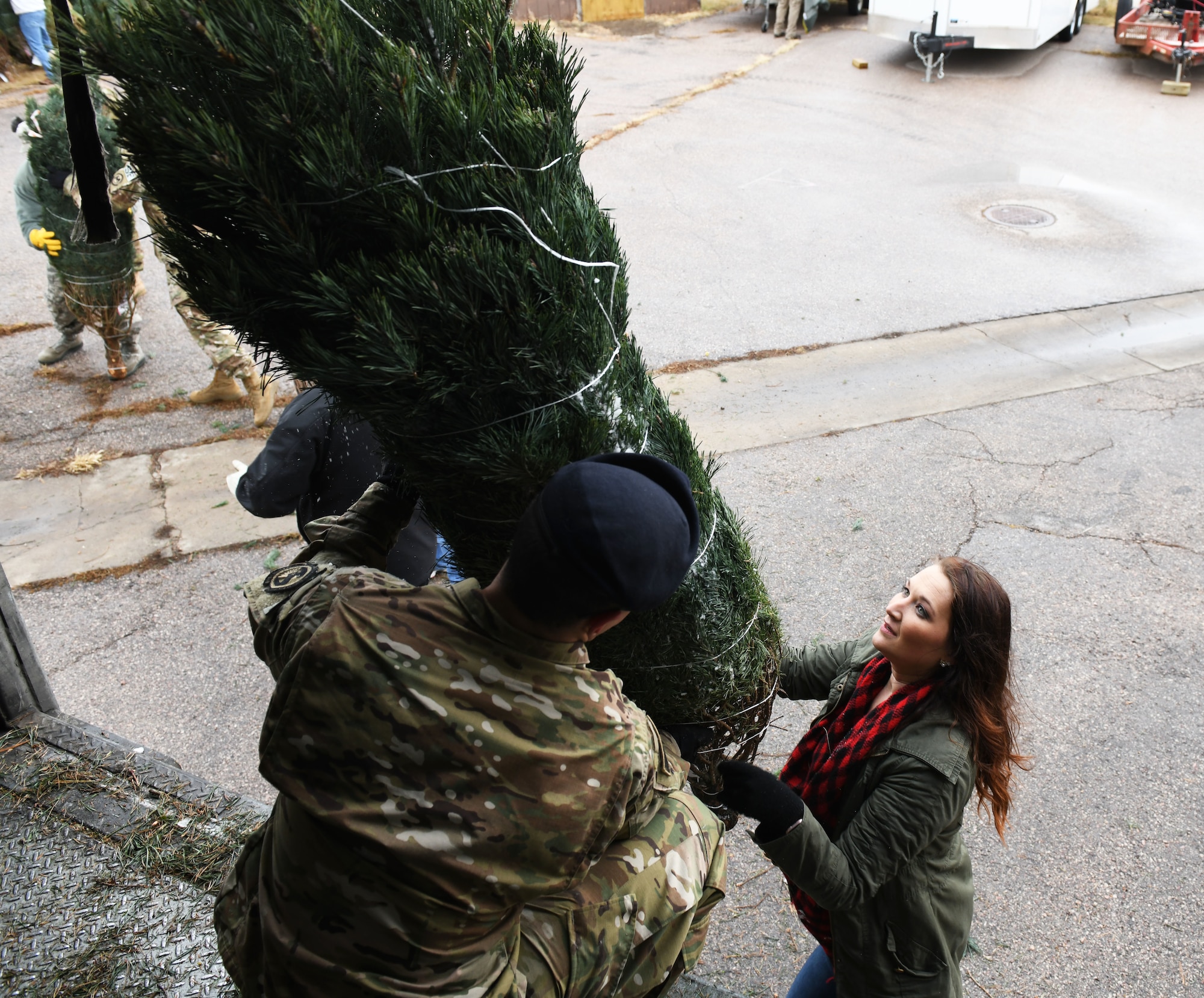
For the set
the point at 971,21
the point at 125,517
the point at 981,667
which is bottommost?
the point at 125,517

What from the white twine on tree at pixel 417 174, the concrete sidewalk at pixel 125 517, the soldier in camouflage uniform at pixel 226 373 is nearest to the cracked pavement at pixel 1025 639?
the concrete sidewalk at pixel 125 517

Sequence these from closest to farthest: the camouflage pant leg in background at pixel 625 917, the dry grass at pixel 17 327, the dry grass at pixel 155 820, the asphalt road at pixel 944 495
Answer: the camouflage pant leg in background at pixel 625 917 → the dry grass at pixel 155 820 → the asphalt road at pixel 944 495 → the dry grass at pixel 17 327

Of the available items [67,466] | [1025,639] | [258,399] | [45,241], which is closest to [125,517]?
[67,466]

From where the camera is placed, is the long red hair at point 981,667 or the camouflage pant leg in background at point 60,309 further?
the camouflage pant leg in background at point 60,309

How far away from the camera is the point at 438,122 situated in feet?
5.69

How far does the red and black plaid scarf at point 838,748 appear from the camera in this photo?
2.25m

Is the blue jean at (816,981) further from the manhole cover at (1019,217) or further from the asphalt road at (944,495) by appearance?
the manhole cover at (1019,217)

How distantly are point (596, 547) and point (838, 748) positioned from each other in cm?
119

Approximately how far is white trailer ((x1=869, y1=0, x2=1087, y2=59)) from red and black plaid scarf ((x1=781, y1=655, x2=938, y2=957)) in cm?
1334

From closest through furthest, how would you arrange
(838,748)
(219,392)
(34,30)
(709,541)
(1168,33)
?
(709,541) < (838,748) < (34,30) < (219,392) < (1168,33)

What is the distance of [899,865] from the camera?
2156 mm

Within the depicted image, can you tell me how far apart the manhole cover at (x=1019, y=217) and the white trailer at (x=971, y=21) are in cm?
461

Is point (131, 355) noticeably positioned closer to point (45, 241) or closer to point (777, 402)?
point (45, 241)

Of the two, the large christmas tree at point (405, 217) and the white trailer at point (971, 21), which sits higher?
the large christmas tree at point (405, 217)
